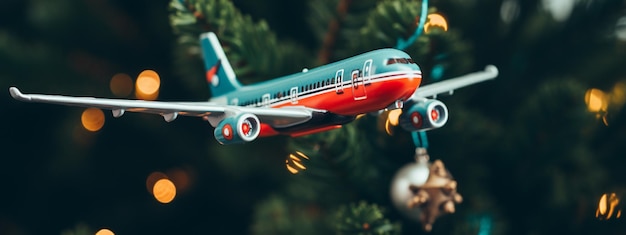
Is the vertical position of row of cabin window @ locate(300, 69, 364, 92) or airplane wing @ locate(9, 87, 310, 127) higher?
row of cabin window @ locate(300, 69, 364, 92)

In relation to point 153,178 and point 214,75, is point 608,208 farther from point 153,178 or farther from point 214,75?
point 153,178

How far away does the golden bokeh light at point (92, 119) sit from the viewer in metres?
2.00

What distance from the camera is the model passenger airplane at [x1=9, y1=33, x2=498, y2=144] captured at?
108cm

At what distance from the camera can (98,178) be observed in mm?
2084

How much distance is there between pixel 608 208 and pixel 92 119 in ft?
3.75

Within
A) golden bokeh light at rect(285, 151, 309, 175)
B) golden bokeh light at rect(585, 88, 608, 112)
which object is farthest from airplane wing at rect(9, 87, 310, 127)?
golden bokeh light at rect(585, 88, 608, 112)

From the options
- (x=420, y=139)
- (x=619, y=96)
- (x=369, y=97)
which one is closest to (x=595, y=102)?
(x=619, y=96)

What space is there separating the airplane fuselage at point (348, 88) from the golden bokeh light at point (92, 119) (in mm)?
950

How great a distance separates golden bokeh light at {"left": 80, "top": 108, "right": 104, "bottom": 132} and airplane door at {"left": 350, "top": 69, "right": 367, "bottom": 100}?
106 cm

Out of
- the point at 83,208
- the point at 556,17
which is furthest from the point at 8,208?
the point at 556,17

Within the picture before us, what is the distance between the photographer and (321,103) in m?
1.11

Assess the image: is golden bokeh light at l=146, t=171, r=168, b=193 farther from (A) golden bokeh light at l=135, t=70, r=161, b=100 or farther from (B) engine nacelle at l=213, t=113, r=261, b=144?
(B) engine nacelle at l=213, t=113, r=261, b=144

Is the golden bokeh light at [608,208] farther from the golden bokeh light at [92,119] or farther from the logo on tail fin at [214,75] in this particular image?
the golden bokeh light at [92,119]

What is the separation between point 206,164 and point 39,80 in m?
0.42
